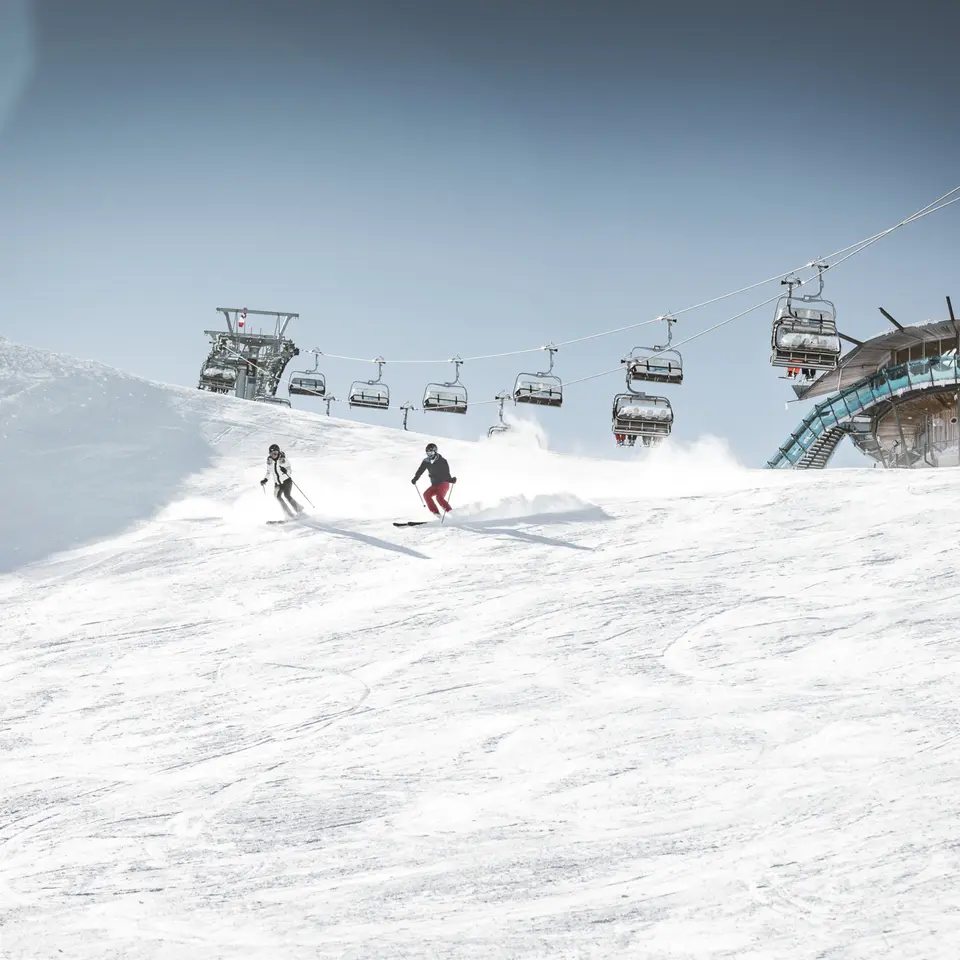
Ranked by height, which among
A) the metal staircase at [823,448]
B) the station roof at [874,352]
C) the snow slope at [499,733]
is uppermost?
the station roof at [874,352]

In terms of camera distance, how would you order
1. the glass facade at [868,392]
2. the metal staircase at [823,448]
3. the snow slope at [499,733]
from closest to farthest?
the snow slope at [499,733] → the glass facade at [868,392] → the metal staircase at [823,448]

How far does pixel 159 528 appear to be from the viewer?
56.1 feet

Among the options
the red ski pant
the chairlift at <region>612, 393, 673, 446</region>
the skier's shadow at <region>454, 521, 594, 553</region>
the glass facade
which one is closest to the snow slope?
the skier's shadow at <region>454, 521, 594, 553</region>

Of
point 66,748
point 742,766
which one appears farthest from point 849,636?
point 66,748

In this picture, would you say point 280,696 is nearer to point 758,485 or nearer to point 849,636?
point 849,636

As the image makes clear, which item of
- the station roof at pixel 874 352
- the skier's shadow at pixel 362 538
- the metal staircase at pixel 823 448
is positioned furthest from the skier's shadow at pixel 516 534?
the metal staircase at pixel 823 448

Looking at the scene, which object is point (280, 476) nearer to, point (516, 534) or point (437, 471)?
point (437, 471)

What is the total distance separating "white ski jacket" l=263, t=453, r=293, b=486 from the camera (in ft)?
56.3

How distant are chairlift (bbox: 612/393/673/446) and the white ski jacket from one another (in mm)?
13660

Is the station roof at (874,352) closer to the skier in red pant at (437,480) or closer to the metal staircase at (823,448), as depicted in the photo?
the metal staircase at (823,448)

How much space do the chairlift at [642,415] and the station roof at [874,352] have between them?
15455mm

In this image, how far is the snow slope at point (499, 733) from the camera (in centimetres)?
564

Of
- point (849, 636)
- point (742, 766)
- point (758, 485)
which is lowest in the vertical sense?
point (742, 766)

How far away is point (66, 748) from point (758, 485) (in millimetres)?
12723
